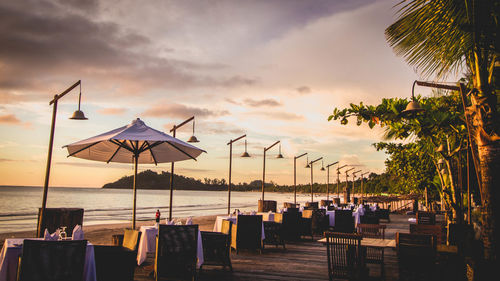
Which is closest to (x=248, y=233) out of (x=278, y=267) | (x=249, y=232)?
(x=249, y=232)

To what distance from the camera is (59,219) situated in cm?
661

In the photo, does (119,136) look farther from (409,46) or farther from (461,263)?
(461,263)

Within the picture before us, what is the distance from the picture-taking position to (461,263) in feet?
16.3

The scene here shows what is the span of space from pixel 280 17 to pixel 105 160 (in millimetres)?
5256

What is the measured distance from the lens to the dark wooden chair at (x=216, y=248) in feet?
21.9

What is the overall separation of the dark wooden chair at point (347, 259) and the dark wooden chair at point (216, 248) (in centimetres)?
207

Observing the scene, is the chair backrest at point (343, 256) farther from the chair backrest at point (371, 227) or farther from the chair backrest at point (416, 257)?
the chair backrest at point (371, 227)

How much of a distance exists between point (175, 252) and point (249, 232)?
3.49 meters

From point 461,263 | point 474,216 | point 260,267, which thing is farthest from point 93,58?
point 474,216

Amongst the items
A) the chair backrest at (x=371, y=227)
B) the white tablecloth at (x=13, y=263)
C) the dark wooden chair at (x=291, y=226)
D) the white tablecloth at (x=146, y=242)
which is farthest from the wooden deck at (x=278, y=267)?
the white tablecloth at (x=13, y=263)

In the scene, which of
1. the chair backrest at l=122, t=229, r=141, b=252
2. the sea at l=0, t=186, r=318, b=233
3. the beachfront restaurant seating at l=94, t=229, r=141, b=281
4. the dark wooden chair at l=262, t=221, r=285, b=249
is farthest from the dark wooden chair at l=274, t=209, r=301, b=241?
the sea at l=0, t=186, r=318, b=233

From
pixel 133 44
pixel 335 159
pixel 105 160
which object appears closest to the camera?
pixel 105 160

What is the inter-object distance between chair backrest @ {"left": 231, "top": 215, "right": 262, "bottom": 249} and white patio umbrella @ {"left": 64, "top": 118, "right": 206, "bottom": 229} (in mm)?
1994

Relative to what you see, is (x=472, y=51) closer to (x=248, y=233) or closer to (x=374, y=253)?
(x=374, y=253)
